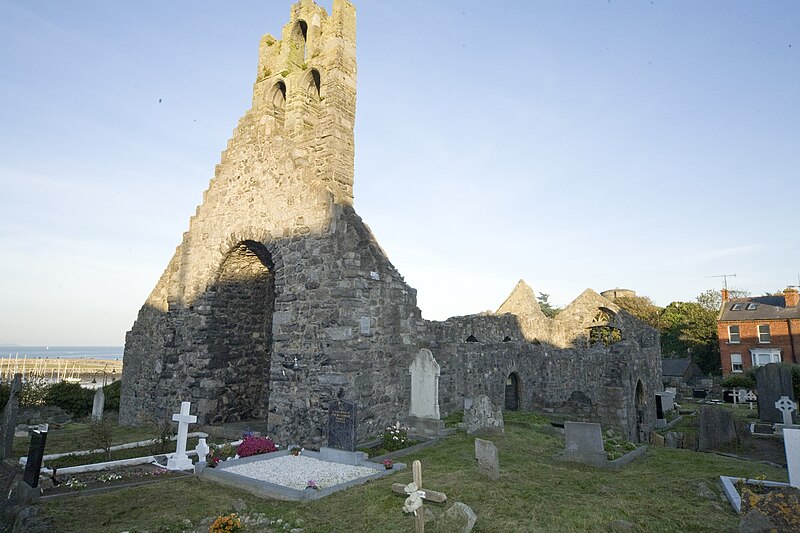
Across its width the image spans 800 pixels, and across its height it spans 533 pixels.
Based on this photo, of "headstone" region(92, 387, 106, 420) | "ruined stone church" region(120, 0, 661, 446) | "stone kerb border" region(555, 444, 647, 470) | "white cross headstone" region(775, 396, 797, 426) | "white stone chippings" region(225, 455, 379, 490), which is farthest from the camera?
"headstone" region(92, 387, 106, 420)

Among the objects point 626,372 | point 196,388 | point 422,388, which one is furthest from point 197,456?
point 626,372

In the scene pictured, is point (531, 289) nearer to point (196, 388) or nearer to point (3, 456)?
point (196, 388)

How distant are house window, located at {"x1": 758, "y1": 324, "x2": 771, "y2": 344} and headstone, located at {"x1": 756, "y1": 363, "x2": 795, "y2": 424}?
24528 millimetres

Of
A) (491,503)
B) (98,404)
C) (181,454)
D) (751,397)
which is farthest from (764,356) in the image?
(98,404)

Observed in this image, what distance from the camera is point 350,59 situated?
45.8 feet

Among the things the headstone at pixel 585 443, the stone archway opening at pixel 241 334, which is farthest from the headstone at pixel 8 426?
the headstone at pixel 585 443

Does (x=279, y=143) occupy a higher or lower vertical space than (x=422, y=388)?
higher

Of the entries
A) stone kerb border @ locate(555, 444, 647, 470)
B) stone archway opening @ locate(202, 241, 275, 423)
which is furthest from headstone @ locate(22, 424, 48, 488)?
stone kerb border @ locate(555, 444, 647, 470)

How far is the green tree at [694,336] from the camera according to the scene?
154ft

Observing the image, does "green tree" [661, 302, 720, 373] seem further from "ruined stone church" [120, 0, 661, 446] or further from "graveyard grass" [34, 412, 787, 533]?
"graveyard grass" [34, 412, 787, 533]

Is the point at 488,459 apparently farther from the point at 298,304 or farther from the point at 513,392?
the point at 513,392

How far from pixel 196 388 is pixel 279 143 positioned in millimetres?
7647

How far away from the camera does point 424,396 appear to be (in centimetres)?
1231

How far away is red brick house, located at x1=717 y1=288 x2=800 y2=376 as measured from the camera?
37.2 meters
